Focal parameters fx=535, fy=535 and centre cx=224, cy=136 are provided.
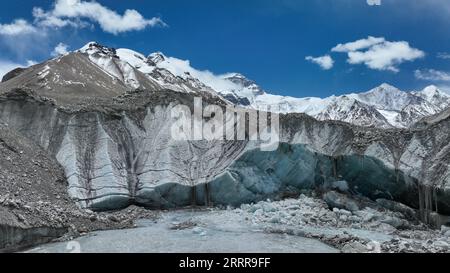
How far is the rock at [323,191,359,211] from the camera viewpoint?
2964 cm

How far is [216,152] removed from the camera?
34.1 m

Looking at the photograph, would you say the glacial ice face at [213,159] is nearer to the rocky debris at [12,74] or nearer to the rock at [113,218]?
the rock at [113,218]

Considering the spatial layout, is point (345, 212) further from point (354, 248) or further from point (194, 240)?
point (194, 240)

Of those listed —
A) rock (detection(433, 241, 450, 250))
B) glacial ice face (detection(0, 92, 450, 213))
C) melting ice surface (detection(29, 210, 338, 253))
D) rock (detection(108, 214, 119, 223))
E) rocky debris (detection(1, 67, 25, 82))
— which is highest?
rocky debris (detection(1, 67, 25, 82))

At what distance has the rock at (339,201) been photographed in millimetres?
29641

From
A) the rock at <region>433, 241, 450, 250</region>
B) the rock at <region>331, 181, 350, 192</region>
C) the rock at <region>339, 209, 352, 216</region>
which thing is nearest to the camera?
the rock at <region>433, 241, 450, 250</region>

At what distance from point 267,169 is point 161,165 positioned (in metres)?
6.47

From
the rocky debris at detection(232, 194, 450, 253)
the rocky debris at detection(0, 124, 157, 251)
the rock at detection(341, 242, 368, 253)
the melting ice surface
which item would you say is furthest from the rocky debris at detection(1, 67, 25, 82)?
the rock at detection(341, 242, 368, 253)

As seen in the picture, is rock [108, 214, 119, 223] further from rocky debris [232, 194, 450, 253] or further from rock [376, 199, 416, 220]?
rock [376, 199, 416, 220]

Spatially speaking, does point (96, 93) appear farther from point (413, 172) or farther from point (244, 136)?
point (413, 172)

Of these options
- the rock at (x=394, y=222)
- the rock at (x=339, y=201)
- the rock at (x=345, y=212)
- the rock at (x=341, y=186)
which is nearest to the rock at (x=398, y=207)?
the rock at (x=394, y=222)

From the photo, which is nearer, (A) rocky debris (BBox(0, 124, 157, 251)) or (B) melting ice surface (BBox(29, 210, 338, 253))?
(B) melting ice surface (BBox(29, 210, 338, 253))

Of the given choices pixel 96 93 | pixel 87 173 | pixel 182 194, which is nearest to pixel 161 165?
pixel 182 194

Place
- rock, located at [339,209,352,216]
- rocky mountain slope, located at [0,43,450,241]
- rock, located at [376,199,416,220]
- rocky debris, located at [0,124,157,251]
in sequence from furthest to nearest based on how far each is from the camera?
rocky mountain slope, located at [0,43,450,241]
rock, located at [376,199,416,220]
rock, located at [339,209,352,216]
rocky debris, located at [0,124,157,251]
